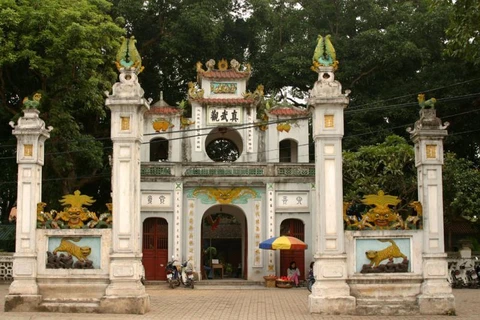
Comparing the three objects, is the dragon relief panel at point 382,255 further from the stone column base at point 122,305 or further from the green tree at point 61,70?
the green tree at point 61,70

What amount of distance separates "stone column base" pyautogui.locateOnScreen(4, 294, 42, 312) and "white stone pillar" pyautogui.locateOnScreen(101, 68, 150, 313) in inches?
56.7

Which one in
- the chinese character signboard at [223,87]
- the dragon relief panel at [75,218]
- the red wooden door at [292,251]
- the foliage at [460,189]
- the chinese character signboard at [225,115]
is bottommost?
the red wooden door at [292,251]

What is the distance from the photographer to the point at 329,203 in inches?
584

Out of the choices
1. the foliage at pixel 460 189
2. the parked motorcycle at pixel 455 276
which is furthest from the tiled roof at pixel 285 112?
A: the parked motorcycle at pixel 455 276

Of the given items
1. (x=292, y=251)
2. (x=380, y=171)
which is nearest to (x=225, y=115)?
(x=292, y=251)

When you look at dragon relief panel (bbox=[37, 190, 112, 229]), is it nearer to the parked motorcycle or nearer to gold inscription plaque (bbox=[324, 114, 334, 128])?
gold inscription plaque (bbox=[324, 114, 334, 128])

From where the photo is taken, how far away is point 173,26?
111ft

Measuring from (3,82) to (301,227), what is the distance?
12.8 meters

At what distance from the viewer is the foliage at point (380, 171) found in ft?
85.0

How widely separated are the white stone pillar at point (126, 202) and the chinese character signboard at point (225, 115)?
11.9 m

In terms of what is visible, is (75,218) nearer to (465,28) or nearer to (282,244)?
(465,28)

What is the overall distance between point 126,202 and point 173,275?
10354mm

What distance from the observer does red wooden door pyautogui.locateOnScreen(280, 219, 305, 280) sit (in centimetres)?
2691

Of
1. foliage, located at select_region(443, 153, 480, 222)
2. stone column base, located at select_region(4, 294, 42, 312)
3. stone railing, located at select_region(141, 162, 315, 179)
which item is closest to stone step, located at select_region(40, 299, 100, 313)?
stone column base, located at select_region(4, 294, 42, 312)
